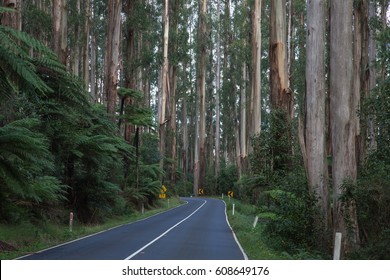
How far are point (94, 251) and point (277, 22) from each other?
1181cm

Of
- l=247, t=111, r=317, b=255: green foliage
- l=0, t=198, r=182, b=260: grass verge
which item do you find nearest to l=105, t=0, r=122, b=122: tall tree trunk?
l=0, t=198, r=182, b=260: grass verge

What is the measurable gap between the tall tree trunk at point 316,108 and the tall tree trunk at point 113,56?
14861mm

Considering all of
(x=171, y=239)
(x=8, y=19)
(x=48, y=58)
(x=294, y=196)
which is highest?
(x=8, y=19)

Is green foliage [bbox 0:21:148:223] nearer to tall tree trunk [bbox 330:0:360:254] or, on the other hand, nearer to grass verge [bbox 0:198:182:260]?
grass verge [bbox 0:198:182:260]

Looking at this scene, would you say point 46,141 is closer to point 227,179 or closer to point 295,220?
point 295,220

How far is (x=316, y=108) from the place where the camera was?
15.0 metres

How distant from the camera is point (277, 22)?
19969mm

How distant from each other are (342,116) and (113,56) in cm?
1792

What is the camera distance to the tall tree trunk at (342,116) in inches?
517

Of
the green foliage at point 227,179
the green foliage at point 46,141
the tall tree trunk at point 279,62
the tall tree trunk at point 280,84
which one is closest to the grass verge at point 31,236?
the green foliage at point 46,141

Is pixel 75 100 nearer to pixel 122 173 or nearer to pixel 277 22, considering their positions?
pixel 277 22

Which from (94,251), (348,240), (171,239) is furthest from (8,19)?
(348,240)

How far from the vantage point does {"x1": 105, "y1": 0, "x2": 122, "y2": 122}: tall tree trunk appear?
28.3m

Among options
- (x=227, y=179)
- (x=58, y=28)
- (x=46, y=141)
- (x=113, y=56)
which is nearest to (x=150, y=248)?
(x=46, y=141)
